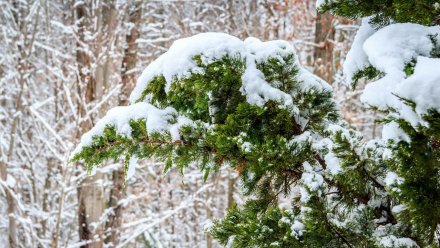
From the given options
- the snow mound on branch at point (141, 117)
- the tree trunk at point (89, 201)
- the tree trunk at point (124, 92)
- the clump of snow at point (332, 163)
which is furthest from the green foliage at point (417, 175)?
the tree trunk at point (124, 92)

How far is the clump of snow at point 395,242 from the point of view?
162 centimetres

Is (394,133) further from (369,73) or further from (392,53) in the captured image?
(369,73)

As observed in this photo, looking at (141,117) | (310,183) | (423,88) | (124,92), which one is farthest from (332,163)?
(124,92)

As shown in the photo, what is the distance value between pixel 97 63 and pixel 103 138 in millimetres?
4961

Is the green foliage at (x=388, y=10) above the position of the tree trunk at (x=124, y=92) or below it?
above

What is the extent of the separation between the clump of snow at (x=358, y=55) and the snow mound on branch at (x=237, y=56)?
223 millimetres

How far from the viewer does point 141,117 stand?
78.8 inches

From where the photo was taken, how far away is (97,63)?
263 inches

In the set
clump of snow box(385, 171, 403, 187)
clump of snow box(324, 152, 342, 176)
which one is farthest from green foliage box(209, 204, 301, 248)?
clump of snow box(385, 171, 403, 187)

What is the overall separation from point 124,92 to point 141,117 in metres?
6.13

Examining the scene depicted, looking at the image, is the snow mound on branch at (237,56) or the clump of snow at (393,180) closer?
the clump of snow at (393,180)

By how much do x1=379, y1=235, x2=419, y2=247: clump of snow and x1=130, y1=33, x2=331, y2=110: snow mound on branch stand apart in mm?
633

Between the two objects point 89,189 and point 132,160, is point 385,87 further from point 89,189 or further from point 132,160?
point 89,189

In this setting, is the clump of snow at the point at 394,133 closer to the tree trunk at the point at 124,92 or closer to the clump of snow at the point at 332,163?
the clump of snow at the point at 332,163
